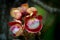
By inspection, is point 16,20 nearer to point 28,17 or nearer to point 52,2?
point 28,17

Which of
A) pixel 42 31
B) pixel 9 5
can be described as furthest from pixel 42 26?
pixel 9 5

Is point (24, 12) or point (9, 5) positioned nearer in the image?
point (24, 12)

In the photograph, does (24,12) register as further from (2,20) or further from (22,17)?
(2,20)

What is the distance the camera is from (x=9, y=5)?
53.2 inches

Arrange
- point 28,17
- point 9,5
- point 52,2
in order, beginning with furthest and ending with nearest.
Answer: point 9,5 → point 52,2 → point 28,17

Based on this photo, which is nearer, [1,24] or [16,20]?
[16,20]

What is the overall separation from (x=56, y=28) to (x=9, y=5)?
1.89ft

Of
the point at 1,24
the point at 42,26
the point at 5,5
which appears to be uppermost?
the point at 42,26

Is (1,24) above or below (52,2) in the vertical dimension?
below

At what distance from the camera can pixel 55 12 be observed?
0.91 meters

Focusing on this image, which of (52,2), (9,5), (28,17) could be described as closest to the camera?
(28,17)

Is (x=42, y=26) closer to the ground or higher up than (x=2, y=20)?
higher up

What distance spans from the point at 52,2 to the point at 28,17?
174mm

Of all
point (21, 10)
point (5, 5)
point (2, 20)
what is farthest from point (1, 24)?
point (21, 10)
